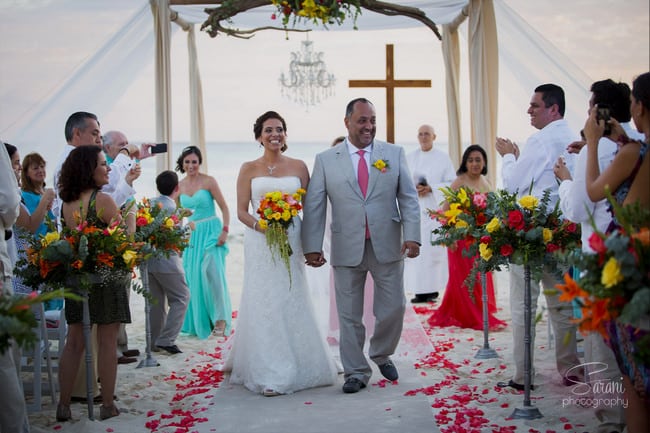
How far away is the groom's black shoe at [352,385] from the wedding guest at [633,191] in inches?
105

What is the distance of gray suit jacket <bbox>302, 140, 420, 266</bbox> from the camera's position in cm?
631

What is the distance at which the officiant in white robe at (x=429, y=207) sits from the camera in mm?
10531

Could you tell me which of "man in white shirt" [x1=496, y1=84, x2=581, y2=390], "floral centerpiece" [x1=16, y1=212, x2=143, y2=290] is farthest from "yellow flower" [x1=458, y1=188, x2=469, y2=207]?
"floral centerpiece" [x1=16, y1=212, x2=143, y2=290]

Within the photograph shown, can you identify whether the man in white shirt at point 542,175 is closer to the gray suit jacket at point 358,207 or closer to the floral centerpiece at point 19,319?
the gray suit jacket at point 358,207

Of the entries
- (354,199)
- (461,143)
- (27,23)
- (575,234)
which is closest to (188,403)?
(354,199)

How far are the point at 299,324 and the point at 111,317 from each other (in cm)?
162

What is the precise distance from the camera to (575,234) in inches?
206

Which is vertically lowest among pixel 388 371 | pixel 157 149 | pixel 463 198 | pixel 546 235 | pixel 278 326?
pixel 388 371

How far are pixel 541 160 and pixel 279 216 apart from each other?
6.55 feet

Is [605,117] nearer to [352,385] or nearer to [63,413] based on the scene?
[352,385]

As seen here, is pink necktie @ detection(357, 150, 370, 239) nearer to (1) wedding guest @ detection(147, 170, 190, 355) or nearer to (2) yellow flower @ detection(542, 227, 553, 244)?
(2) yellow flower @ detection(542, 227, 553, 244)

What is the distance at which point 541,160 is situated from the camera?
5805 millimetres

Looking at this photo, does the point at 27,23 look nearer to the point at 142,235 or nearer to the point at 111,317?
the point at 142,235

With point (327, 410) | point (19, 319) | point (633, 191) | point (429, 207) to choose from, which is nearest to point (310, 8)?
point (327, 410)
